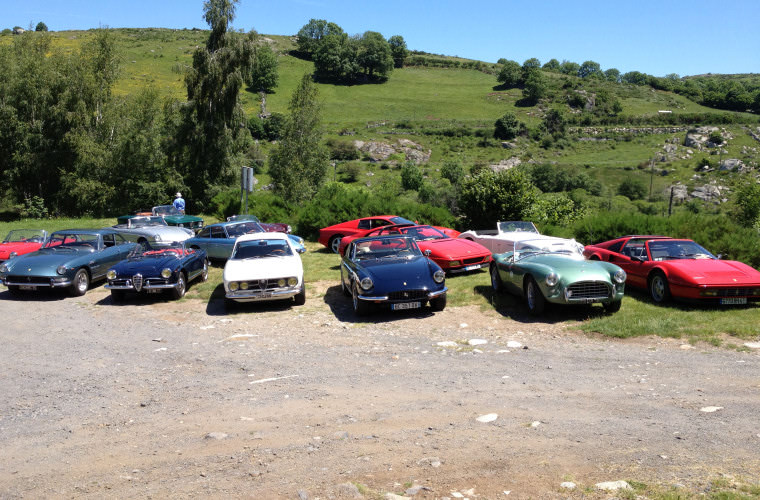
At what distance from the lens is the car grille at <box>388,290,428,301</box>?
1009 centimetres

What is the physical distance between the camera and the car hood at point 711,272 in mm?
9859

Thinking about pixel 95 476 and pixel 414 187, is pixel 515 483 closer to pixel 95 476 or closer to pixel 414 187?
pixel 95 476

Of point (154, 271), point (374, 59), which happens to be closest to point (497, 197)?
point (154, 271)

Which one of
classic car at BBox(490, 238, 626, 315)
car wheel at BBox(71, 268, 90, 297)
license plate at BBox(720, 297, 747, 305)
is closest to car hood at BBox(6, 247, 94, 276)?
car wheel at BBox(71, 268, 90, 297)

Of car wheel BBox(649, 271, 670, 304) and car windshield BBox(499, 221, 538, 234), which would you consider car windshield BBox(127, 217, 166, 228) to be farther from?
car wheel BBox(649, 271, 670, 304)

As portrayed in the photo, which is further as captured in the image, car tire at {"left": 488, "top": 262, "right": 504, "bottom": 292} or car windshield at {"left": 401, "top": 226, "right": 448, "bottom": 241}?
car windshield at {"left": 401, "top": 226, "right": 448, "bottom": 241}

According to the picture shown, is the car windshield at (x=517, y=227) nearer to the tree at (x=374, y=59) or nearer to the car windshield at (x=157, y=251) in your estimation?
the car windshield at (x=157, y=251)

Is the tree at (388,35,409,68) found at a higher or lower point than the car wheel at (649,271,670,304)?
higher

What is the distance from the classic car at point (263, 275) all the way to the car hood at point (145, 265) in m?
1.62

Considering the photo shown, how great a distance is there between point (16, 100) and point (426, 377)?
38575 millimetres

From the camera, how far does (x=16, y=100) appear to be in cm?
3525

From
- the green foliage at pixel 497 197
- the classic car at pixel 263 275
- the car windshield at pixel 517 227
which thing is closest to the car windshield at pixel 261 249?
the classic car at pixel 263 275

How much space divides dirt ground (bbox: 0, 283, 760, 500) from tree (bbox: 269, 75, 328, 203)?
26.8 meters

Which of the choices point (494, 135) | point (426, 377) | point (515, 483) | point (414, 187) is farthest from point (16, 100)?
point (494, 135)
